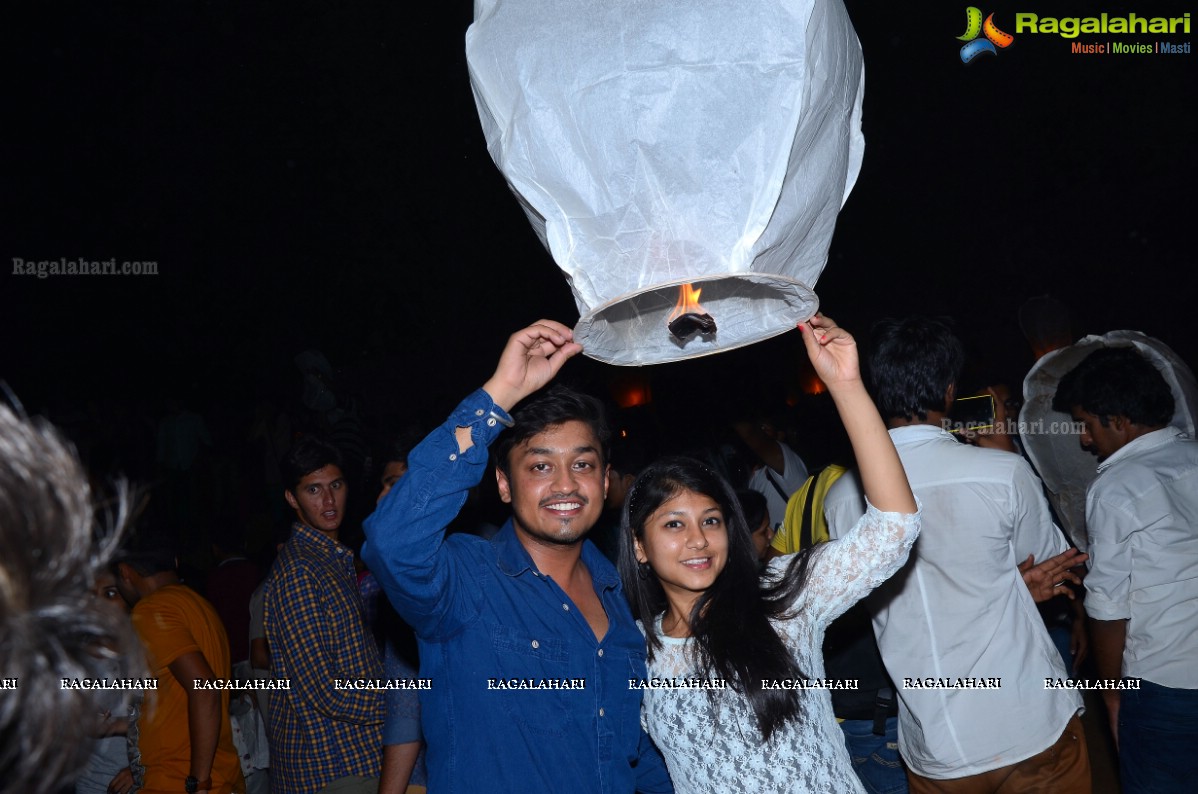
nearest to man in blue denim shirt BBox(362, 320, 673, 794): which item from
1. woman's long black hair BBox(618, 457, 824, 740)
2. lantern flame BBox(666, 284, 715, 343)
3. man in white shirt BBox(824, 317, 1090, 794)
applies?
woman's long black hair BBox(618, 457, 824, 740)

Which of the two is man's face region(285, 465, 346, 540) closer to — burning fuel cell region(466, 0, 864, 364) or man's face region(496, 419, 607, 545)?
man's face region(496, 419, 607, 545)

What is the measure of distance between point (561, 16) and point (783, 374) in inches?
362

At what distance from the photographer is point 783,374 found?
413 inches

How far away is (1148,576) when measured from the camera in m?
3.01

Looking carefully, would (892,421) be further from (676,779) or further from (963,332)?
(963,332)

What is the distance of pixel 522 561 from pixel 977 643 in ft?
4.63

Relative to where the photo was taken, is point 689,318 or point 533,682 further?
point 533,682

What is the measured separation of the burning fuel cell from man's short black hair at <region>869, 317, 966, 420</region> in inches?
54.8

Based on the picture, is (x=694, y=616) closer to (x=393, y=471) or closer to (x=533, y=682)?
(x=533, y=682)

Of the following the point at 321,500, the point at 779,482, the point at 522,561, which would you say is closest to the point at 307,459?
the point at 321,500

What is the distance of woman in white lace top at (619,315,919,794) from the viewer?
2.08 m

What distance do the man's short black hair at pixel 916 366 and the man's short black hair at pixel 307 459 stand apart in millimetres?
2178

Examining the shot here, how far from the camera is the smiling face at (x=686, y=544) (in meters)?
2.31

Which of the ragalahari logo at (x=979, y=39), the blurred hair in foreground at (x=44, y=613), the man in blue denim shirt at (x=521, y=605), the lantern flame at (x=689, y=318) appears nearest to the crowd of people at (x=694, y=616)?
the man in blue denim shirt at (x=521, y=605)
